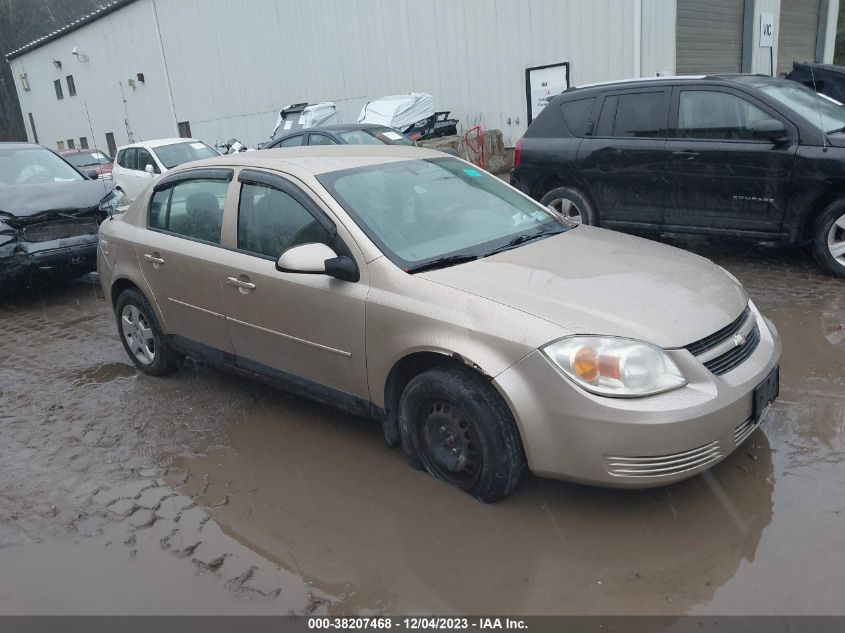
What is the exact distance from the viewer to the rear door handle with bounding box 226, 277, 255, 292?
158 inches

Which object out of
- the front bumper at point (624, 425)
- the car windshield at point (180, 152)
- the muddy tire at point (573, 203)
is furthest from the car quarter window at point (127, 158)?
the front bumper at point (624, 425)

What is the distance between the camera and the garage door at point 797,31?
17391 mm

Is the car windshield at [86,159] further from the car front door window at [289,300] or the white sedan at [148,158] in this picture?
the car front door window at [289,300]

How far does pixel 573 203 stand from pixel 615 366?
4921 millimetres

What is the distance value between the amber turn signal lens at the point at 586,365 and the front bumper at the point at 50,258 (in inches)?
256

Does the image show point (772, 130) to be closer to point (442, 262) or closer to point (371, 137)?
point (442, 262)

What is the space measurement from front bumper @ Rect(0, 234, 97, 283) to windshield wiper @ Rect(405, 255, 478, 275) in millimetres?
5594

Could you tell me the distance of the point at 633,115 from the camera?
705 cm

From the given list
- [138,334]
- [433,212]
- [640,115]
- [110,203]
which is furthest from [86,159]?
[433,212]

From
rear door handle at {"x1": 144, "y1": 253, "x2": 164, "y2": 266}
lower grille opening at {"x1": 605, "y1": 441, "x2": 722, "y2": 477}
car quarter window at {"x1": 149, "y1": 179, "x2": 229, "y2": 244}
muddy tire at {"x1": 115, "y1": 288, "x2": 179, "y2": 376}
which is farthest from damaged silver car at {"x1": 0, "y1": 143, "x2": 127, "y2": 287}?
lower grille opening at {"x1": 605, "y1": 441, "x2": 722, "y2": 477}

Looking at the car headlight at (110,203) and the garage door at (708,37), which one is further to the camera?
the garage door at (708,37)

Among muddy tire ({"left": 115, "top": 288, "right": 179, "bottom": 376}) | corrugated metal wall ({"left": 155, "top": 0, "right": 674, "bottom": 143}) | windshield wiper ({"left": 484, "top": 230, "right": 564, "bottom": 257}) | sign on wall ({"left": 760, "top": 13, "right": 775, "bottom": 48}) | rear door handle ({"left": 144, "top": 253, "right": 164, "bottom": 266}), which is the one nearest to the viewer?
windshield wiper ({"left": 484, "top": 230, "right": 564, "bottom": 257})

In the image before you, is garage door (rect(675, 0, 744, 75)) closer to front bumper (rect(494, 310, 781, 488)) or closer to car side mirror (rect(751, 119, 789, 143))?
car side mirror (rect(751, 119, 789, 143))

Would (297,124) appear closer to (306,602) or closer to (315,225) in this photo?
(315,225)
